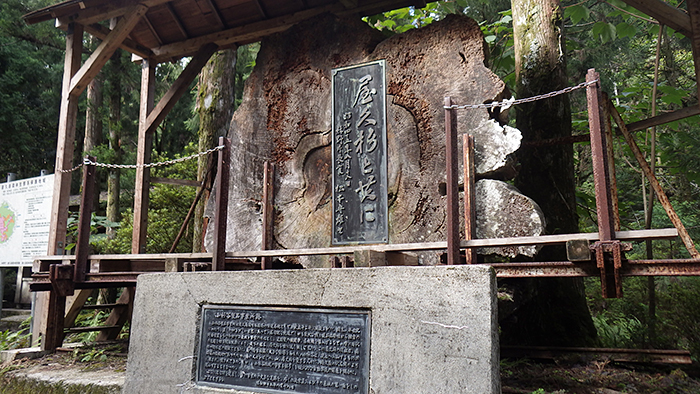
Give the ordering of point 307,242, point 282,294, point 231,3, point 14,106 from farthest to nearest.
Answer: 1. point 14,106
2. point 231,3
3. point 307,242
4. point 282,294

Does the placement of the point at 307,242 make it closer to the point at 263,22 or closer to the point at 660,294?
the point at 263,22

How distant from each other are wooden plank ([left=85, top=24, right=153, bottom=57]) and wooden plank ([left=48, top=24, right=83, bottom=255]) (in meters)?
0.20

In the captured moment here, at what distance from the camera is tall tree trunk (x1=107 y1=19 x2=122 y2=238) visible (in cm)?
961

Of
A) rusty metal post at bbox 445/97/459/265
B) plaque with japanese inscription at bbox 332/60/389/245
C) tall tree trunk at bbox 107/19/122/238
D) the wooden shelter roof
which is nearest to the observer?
rusty metal post at bbox 445/97/459/265

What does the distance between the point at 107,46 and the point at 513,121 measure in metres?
8.60

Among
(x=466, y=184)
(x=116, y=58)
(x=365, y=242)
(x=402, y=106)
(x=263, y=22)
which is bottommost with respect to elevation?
(x=365, y=242)

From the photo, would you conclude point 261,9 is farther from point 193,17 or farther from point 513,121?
point 513,121

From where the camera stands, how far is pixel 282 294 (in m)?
3.51

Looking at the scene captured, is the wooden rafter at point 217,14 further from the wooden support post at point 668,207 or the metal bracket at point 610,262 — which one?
the metal bracket at point 610,262

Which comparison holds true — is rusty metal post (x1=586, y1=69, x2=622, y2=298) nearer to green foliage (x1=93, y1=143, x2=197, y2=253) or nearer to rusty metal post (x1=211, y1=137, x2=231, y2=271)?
rusty metal post (x1=211, y1=137, x2=231, y2=271)

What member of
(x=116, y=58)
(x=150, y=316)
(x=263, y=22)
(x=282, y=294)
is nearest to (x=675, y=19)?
Result: (x=282, y=294)

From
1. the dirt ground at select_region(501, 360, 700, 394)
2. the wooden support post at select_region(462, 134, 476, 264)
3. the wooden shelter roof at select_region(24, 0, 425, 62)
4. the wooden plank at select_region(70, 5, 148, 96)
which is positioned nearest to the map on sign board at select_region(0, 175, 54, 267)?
the wooden plank at select_region(70, 5, 148, 96)

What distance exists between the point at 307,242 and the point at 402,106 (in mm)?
1802

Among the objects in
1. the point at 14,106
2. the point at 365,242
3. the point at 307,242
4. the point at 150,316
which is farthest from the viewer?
the point at 14,106
